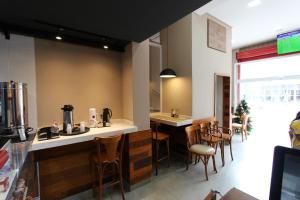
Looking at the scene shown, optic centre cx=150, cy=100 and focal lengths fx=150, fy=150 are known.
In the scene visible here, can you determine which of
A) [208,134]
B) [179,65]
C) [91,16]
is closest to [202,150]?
[208,134]

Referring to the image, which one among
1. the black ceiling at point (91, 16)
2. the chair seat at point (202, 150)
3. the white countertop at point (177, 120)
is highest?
the black ceiling at point (91, 16)

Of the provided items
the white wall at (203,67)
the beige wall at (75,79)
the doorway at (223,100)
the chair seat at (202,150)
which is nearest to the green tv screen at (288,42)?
the doorway at (223,100)

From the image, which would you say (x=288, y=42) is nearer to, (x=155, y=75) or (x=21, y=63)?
(x=155, y=75)

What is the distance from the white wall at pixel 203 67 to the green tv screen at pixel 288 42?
7.10 ft

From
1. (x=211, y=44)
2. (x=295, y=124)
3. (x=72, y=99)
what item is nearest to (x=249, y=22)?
(x=211, y=44)

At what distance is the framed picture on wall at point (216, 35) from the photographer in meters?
3.61

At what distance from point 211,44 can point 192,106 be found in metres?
1.64

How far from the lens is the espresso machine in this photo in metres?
1.66

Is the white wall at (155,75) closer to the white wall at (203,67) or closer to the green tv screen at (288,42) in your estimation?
the white wall at (203,67)

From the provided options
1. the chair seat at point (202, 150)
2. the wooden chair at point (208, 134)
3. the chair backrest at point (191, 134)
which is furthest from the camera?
the wooden chair at point (208, 134)

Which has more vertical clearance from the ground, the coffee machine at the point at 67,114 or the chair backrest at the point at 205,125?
the coffee machine at the point at 67,114

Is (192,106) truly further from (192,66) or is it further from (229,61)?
(229,61)

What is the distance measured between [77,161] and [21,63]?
1.58 metres

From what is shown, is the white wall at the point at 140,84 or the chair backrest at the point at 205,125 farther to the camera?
the chair backrest at the point at 205,125
